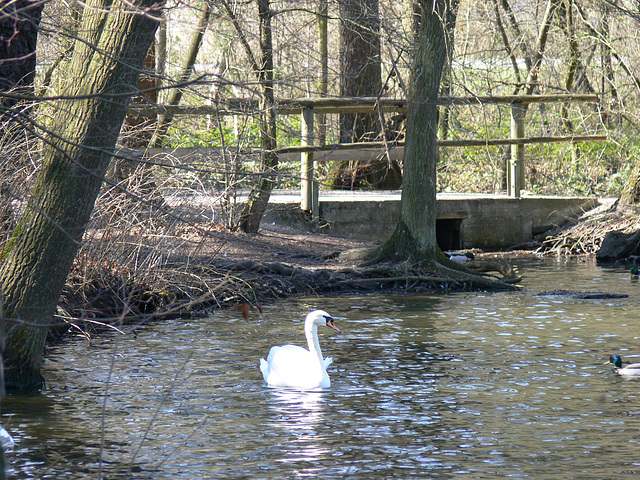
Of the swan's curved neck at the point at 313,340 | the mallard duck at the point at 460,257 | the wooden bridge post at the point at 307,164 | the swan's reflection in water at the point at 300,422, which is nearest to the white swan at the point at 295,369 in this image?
the swan's curved neck at the point at 313,340

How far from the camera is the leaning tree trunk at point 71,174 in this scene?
6715mm

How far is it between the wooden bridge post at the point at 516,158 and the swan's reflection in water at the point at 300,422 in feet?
38.3

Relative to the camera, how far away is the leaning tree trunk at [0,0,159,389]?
22.0 feet

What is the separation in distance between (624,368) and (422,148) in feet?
19.1

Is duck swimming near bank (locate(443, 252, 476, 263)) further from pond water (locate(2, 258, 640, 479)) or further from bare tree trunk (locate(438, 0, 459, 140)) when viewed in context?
pond water (locate(2, 258, 640, 479))

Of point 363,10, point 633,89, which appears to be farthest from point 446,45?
point 633,89

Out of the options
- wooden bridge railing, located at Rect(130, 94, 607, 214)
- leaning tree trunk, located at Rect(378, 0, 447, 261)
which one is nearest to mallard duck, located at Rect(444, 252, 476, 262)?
leaning tree trunk, located at Rect(378, 0, 447, 261)

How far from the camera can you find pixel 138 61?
6.70m

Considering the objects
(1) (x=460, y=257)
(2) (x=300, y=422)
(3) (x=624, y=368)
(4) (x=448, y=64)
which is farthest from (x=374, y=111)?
(2) (x=300, y=422)

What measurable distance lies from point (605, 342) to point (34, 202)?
5.96 m

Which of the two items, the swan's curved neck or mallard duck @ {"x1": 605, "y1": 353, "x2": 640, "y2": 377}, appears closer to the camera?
mallard duck @ {"x1": 605, "y1": 353, "x2": 640, "y2": 377}

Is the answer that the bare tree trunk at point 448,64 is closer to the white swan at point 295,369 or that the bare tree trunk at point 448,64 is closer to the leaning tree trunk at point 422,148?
the leaning tree trunk at point 422,148

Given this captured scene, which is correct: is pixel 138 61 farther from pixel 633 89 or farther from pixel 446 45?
pixel 633 89

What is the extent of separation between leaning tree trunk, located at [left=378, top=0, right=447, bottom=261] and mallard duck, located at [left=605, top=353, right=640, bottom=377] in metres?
5.27
